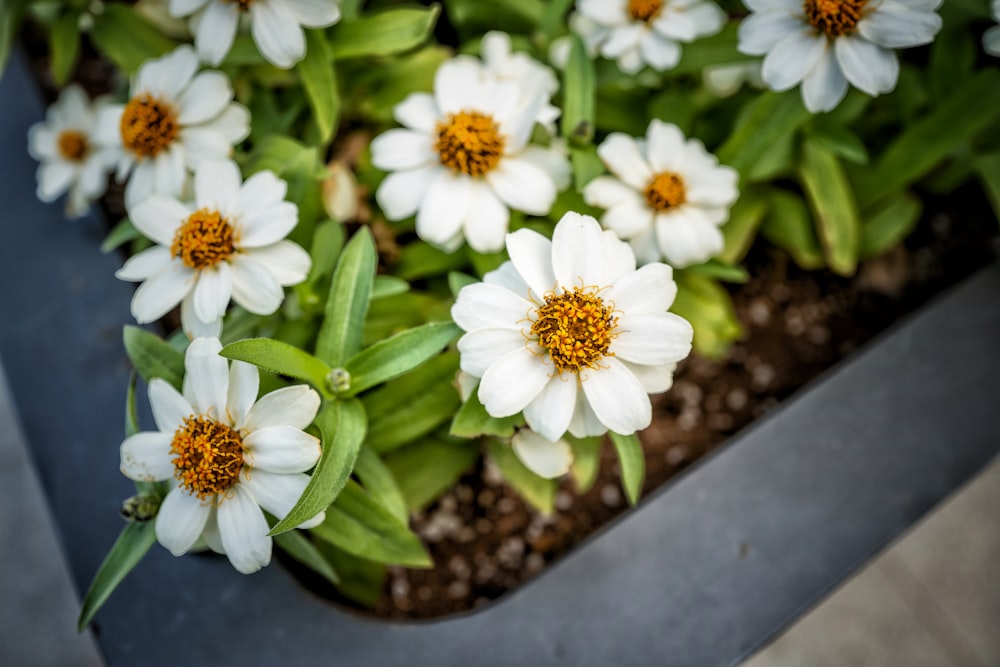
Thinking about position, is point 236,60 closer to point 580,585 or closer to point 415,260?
point 415,260

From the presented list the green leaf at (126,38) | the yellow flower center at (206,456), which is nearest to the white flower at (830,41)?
the yellow flower center at (206,456)

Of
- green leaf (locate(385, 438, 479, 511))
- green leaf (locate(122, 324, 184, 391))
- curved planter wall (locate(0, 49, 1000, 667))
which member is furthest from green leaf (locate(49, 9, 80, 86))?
green leaf (locate(385, 438, 479, 511))

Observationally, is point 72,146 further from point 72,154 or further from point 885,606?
point 885,606

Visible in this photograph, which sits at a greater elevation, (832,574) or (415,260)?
(415,260)

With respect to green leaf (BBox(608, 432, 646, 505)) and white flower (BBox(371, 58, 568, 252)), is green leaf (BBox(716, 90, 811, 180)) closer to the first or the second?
white flower (BBox(371, 58, 568, 252))

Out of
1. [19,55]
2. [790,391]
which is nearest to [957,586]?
[790,391]

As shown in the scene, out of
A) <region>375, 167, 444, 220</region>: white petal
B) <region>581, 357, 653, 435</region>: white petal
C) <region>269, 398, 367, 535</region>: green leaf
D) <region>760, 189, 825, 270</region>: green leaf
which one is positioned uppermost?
<region>375, 167, 444, 220</region>: white petal
